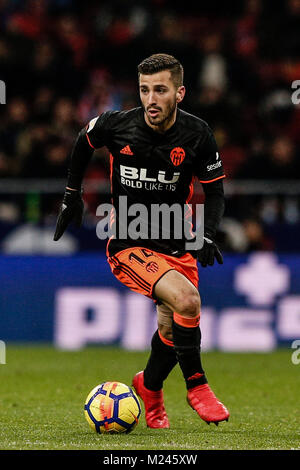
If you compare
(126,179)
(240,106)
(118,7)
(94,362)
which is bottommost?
(94,362)

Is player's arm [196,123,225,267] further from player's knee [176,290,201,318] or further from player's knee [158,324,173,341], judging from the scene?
player's knee [158,324,173,341]

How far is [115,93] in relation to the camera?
1442cm

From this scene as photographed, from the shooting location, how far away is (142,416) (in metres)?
7.39

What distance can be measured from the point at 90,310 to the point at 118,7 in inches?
Answer: 217

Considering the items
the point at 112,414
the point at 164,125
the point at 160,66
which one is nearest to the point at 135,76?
the point at 164,125

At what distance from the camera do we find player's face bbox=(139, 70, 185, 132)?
633cm

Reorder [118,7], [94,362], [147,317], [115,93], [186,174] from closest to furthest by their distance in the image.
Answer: [186,174] → [94,362] → [147,317] → [115,93] → [118,7]

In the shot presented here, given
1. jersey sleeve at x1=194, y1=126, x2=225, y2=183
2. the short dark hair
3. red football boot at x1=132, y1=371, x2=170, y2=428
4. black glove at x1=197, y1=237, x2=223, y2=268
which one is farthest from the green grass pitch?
the short dark hair

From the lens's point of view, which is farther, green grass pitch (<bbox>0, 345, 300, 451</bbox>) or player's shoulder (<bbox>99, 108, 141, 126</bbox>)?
player's shoulder (<bbox>99, 108, 141, 126</bbox>)

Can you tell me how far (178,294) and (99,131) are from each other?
127 cm

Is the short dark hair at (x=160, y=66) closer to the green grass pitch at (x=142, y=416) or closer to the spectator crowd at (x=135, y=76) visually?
the green grass pitch at (x=142, y=416)

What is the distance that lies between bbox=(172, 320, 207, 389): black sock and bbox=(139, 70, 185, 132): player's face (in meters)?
1.29

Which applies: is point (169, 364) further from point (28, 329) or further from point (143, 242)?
point (28, 329)

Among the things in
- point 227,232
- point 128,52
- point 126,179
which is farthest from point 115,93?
point 126,179
